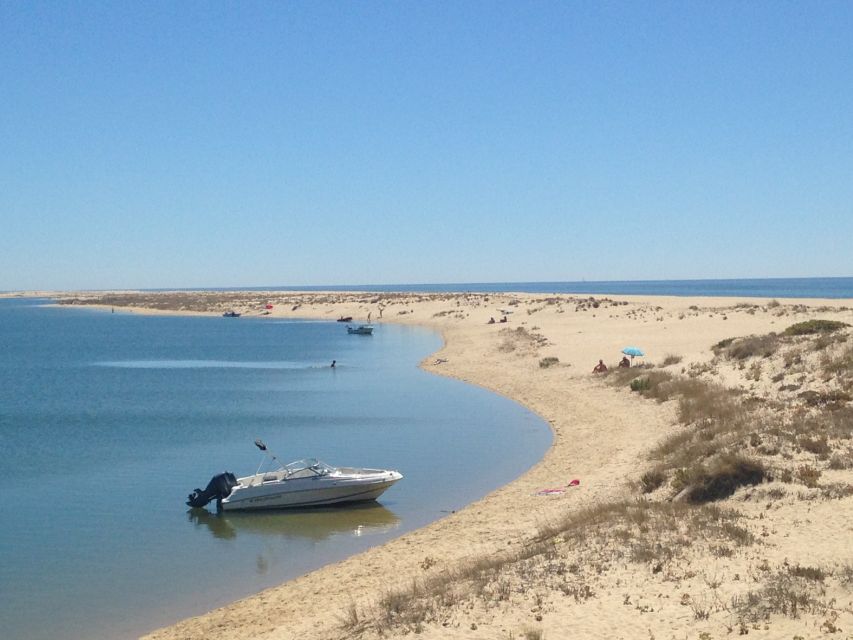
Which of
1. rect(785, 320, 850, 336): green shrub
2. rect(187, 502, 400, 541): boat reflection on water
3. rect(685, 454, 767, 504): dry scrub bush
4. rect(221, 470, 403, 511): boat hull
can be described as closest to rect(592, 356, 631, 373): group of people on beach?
rect(785, 320, 850, 336): green shrub

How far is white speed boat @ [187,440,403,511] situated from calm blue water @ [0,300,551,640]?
1.44 feet

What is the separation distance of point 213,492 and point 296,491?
2.52 meters

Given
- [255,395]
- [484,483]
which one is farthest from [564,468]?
[255,395]

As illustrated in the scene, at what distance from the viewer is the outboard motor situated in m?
24.4

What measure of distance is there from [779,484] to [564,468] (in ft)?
33.1

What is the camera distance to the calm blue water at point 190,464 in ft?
59.8

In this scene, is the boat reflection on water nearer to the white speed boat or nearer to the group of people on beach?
the white speed boat

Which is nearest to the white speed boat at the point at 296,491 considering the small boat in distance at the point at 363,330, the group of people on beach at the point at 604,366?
the group of people on beach at the point at 604,366

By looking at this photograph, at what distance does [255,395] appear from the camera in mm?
49406

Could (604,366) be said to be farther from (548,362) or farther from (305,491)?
(305,491)

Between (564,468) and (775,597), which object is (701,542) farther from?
(564,468)

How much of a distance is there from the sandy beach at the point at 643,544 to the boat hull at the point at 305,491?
3.13 m

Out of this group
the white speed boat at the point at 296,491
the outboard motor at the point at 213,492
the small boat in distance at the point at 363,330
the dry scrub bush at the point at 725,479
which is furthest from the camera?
the small boat in distance at the point at 363,330

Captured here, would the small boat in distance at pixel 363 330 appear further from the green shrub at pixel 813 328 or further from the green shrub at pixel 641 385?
the green shrub at pixel 813 328
